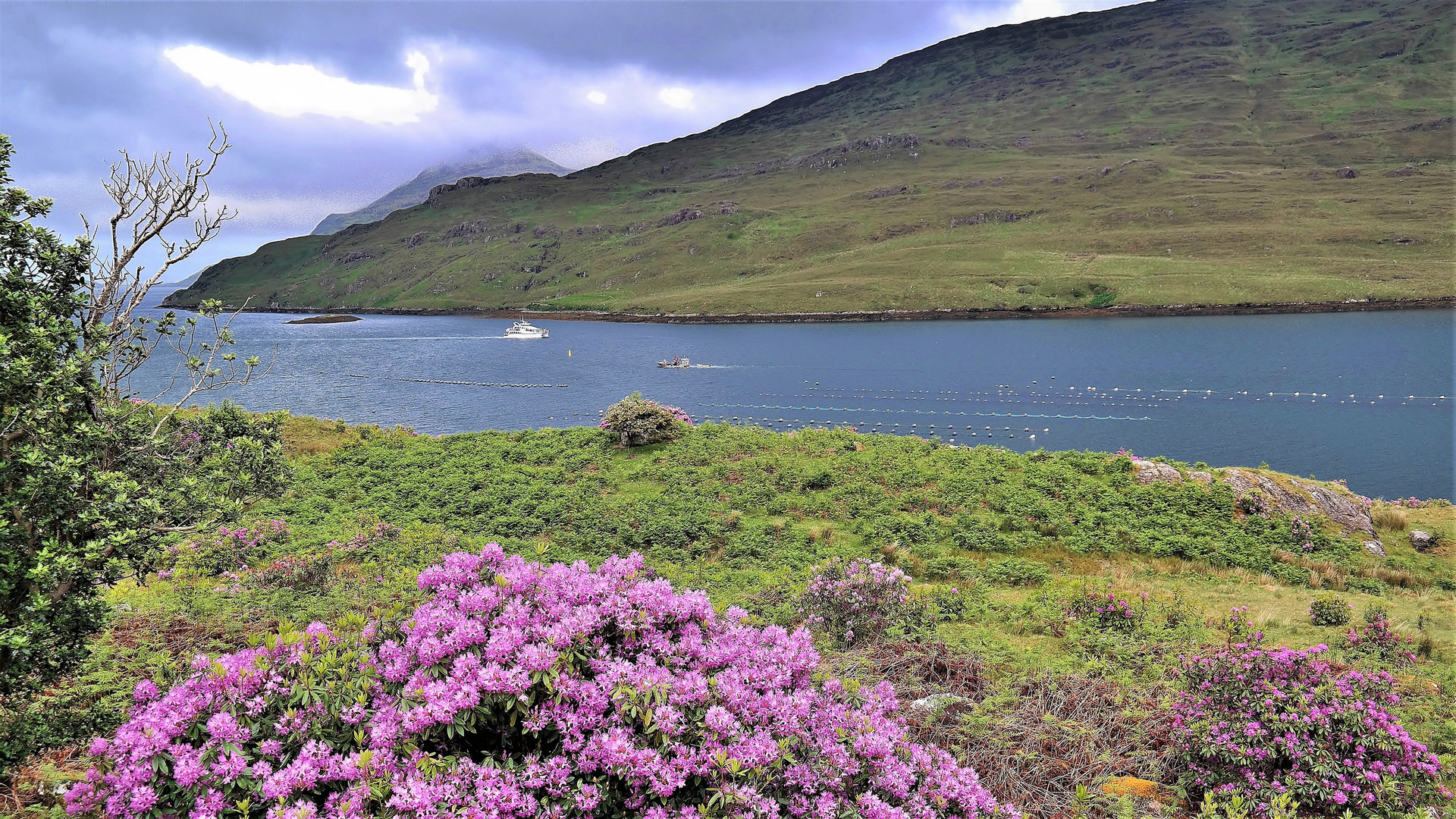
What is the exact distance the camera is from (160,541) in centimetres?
634

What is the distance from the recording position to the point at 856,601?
1063 cm

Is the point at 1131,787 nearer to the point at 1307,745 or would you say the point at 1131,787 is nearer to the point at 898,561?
the point at 1307,745

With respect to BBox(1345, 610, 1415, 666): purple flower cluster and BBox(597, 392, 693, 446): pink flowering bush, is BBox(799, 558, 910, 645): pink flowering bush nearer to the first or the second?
BBox(1345, 610, 1415, 666): purple flower cluster

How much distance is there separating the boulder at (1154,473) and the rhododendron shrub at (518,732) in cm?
1678

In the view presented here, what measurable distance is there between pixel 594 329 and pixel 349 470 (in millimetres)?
109100

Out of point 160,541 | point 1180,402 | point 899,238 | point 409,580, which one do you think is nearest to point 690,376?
point 1180,402

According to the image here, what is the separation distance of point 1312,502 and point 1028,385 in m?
41.9

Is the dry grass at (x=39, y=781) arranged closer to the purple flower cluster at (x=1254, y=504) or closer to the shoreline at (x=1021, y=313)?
the purple flower cluster at (x=1254, y=504)

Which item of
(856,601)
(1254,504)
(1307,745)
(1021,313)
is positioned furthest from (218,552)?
(1021,313)

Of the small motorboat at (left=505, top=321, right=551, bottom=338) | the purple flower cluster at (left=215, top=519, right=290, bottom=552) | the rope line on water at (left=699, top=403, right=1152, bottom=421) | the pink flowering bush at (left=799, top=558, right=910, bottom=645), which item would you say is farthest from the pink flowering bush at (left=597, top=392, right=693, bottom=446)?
the small motorboat at (left=505, top=321, right=551, bottom=338)

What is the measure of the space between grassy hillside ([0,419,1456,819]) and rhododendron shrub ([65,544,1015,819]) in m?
1.30

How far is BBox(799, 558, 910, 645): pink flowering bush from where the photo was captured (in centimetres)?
1025

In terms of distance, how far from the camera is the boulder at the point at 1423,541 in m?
16.3

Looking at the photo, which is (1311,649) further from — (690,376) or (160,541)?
(690,376)
